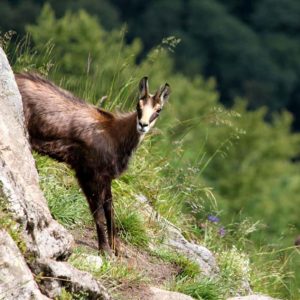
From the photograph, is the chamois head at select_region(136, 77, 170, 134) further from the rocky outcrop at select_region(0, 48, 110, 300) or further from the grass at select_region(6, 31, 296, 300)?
the rocky outcrop at select_region(0, 48, 110, 300)

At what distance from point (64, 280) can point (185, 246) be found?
317cm

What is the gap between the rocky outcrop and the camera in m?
6.70

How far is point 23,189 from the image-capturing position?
7.38m

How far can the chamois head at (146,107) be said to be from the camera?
9.40 m

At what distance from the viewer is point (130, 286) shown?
333 inches

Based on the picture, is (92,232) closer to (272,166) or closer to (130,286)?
(130,286)

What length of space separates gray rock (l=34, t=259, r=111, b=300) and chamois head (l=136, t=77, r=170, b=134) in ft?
7.02

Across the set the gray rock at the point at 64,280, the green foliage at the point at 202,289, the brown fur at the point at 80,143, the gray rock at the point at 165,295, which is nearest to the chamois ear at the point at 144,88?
the brown fur at the point at 80,143

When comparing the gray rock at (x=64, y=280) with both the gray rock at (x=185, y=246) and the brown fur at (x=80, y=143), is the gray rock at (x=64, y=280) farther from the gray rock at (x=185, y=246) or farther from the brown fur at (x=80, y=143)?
the gray rock at (x=185, y=246)

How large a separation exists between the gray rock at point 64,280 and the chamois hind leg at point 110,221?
2019 mm

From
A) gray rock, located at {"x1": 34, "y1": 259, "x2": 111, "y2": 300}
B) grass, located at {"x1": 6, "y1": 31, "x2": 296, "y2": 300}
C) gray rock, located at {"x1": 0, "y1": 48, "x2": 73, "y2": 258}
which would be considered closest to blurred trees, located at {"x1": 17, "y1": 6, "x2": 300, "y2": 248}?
grass, located at {"x1": 6, "y1": 31, "x2": 296, "y2": 300}

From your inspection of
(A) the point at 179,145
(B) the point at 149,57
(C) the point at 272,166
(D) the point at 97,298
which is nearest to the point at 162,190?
(A) the point at 179,145

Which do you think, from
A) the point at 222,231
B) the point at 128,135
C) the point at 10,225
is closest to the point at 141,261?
the point at 128,135

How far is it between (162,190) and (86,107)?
1.78 metres
